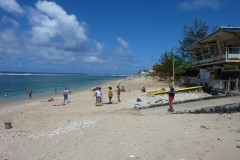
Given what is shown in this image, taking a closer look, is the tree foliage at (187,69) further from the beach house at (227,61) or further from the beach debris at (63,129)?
the beach debris at (63,129)

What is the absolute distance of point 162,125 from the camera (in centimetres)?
690

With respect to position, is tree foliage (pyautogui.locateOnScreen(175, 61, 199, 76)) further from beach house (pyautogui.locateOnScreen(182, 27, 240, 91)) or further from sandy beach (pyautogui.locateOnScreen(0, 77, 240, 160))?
sandy beach (pyautogui.locateOnScreen(0, 77, 240, 160))

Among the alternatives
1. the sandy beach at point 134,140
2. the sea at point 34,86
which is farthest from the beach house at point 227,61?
the sea at point 34,86

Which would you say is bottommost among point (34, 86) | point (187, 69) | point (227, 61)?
point (34, 86)

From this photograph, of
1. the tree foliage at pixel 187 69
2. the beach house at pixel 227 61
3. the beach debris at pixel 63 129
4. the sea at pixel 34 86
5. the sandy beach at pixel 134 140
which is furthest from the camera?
the tree foliage at pixel 187 69

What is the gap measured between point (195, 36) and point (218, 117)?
87.2 ft

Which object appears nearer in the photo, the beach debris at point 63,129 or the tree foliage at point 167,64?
the beach debris at point 63,129

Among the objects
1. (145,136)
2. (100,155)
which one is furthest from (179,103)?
(100,155)

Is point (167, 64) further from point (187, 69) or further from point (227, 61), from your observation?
point (227, 61)

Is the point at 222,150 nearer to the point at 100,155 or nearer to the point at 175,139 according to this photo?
the point at 175,139

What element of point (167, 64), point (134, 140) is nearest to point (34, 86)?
point (167, 64)

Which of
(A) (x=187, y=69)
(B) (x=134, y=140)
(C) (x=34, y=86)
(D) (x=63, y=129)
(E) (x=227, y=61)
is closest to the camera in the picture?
(B) (x=134, y=140)

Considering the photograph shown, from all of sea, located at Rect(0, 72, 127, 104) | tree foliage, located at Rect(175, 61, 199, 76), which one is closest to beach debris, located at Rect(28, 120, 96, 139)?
sea, located at Rect(0, 72, 127, 104)

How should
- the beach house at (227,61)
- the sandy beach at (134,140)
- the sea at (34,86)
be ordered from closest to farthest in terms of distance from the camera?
the sandy beach at (134,140), the beach house at (227,61), the sea at (34,86)
